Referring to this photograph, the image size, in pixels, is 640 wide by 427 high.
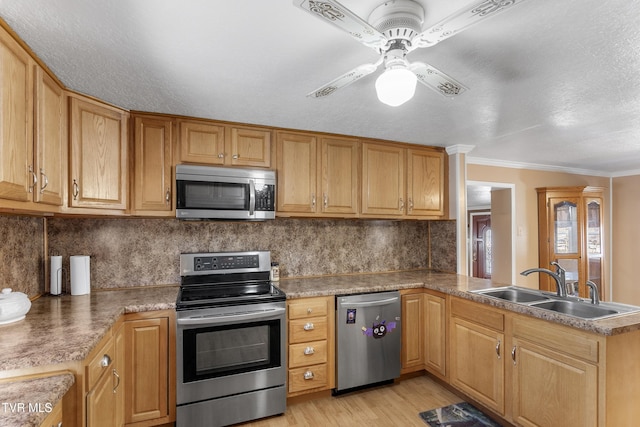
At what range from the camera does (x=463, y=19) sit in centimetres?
103

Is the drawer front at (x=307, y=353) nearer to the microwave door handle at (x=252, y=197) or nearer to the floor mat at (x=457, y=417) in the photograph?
the floor mat at (x=457, y=417)

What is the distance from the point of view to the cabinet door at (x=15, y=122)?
4.34ft

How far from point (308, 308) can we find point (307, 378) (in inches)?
20.9

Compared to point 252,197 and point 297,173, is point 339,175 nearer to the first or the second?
point 297,173

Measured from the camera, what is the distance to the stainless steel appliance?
7.18ft

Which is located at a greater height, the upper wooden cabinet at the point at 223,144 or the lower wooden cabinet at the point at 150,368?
the upper wooden cabinet at the point at 223,144

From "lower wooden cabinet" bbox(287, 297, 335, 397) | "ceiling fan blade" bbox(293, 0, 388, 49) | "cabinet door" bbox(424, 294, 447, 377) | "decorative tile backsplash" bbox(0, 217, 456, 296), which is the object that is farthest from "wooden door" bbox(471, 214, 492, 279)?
"ceiling fan blade" bbox(293, 0, 388, 49)

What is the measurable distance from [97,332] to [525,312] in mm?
2372

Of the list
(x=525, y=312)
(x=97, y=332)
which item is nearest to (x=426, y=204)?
(x=525, y=312)

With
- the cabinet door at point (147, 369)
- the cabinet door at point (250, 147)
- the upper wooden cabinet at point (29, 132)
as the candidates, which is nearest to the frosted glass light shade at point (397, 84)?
the upper wooden cabinet at point (29, 132)

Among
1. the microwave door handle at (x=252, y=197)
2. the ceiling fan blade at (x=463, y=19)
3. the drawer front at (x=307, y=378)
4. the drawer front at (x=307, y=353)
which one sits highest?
the ceiling fan blade at (x=463, y=19)

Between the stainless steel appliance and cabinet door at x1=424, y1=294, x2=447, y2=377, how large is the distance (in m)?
1.34

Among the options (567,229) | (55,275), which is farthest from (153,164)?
(567,229)

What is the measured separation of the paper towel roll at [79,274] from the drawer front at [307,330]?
1520 mm
